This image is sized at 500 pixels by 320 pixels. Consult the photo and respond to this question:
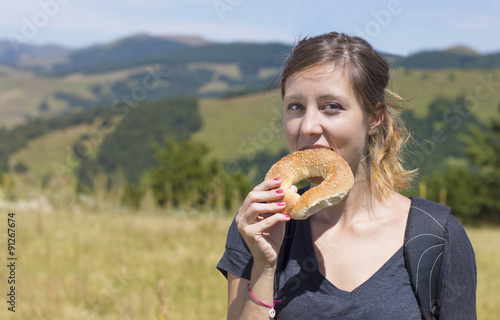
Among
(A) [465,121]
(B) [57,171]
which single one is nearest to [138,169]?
(A) [465,121]

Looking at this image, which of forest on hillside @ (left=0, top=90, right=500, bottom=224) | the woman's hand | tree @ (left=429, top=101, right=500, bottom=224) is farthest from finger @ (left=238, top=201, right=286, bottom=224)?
tree @ (left=429, top=101, right=500, bottom=224)

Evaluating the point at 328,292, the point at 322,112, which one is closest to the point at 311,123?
the point at 322,112

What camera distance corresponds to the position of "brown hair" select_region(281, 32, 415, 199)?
218 centimetres

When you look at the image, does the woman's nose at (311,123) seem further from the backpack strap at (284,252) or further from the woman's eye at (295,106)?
the backpack strap at (284,252)

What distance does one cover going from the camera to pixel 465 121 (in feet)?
380

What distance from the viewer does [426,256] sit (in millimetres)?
2002

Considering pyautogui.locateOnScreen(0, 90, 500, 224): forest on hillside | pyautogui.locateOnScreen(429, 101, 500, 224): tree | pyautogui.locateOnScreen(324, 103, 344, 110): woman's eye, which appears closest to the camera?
pyautogui.locateOnScreen(324, 103, 344, 110): woman's eye

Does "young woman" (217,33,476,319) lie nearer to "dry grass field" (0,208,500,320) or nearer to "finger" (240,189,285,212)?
"finger" (240,189,285,212)

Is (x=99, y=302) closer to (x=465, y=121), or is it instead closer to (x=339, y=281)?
(x=339, y=281)

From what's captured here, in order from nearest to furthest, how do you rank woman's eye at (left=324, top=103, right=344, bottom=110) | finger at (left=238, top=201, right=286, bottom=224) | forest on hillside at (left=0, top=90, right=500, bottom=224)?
1. finger at (left=238, top=201, right=286, bottom=224)
2. woman's eye at (left=324, top=103, right=344, bottom=110)
3. forest on hillside at (left=0, top=90, right=500, bottom=224)

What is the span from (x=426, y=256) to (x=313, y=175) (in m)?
0.58

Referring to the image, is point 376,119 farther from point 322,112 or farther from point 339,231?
point 339,231

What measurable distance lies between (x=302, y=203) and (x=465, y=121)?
4928 inches

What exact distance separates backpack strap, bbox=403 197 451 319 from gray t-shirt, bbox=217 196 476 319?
0.03 meters
